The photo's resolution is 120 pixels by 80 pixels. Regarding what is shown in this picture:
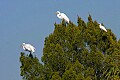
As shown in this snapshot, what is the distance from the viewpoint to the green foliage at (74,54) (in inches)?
706

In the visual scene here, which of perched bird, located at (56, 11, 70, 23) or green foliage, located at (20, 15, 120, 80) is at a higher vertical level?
perched bird, located at (56, 11, 70, 23)

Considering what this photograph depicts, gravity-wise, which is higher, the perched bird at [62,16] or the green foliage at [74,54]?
the perched bird at [62,16]

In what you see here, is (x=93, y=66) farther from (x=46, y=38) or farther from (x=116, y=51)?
(x=46, y=38)

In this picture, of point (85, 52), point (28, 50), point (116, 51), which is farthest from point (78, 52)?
point (28, 50)

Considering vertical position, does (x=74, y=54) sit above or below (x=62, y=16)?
below

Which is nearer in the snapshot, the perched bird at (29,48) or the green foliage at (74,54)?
the green foliage at (74,54)

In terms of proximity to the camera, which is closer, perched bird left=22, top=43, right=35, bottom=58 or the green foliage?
the green foliage

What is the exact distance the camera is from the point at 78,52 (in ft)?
60.7

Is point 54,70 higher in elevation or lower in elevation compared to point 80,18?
lower

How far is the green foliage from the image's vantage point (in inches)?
706

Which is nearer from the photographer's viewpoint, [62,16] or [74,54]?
[74,54]

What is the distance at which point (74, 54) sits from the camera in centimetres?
1841

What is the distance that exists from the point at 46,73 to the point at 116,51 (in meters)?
2.94

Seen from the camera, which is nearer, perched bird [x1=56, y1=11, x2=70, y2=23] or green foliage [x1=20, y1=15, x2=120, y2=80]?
green foliage [x1=20, y1=15, x2=120, y2=80]
